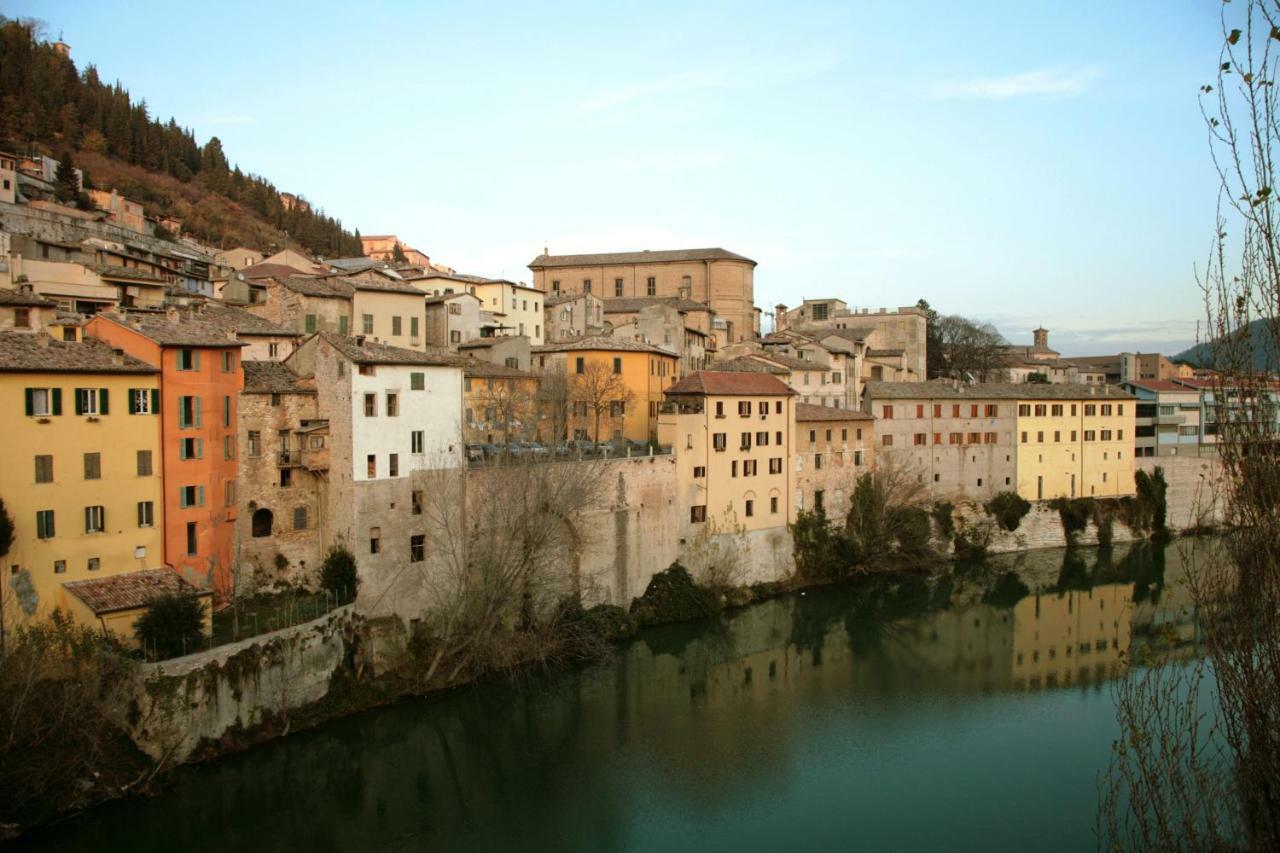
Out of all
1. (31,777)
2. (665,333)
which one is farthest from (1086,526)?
(31,777)

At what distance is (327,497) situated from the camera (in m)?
23.1

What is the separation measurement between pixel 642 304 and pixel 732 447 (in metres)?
22.1

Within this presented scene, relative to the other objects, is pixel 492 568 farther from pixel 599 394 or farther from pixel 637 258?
pixel 637 258

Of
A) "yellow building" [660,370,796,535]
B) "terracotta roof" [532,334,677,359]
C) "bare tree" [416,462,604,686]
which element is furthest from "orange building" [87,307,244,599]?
"terracotta roof" [532,334,677,359]

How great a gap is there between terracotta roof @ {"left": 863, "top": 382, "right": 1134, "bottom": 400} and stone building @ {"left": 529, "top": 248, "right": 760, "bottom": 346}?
16.0 m

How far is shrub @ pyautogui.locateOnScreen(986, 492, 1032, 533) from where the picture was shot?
39406mm

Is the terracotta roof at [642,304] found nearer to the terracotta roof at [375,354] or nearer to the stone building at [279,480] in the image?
the terracotta roof at [375,354]

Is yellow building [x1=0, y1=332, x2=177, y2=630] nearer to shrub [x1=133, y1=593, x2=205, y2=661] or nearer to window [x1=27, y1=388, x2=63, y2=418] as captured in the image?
window [x1=27, y1=388, x2=63, y2=418]

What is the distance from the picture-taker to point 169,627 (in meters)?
18.1

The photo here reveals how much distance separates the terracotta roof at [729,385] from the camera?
100ft

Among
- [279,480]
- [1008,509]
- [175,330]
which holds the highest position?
[175,330]

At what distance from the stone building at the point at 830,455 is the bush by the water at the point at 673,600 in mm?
6266

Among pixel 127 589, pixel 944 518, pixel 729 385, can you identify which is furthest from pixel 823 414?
pixel 127 589

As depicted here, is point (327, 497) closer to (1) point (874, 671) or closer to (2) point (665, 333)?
(1) point (874, 671)
